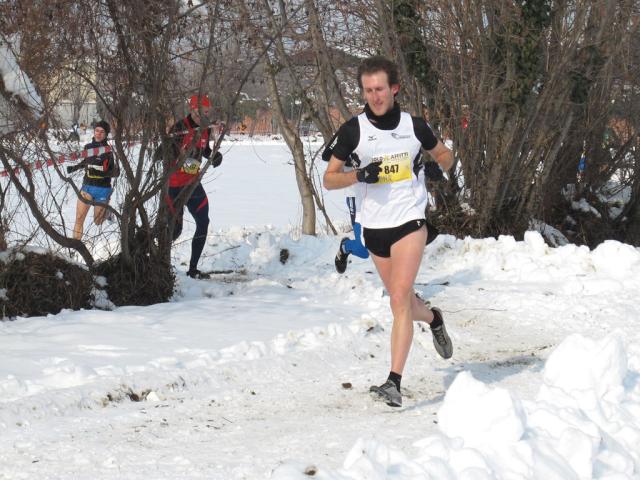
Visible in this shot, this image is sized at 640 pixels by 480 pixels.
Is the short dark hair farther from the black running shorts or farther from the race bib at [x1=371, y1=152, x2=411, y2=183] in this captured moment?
the black running shorts

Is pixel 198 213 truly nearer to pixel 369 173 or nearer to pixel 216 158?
pixel 216 158

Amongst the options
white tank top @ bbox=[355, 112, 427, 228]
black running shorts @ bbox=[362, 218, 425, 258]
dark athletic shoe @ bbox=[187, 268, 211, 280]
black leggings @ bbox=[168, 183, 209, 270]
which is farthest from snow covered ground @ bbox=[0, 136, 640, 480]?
white tank top @ bbox=[355, 112, 427, 228]

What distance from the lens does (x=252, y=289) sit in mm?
8594

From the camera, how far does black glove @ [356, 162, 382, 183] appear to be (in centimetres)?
490

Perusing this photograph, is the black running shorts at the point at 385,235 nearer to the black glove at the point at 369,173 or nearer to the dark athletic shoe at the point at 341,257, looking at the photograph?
the black glove at the point at 369,173

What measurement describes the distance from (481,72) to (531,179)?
1.83 meters

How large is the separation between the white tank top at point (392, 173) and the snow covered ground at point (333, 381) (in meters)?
0.99

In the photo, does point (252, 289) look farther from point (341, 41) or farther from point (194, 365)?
point (341, 41)

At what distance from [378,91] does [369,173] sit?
470 mm

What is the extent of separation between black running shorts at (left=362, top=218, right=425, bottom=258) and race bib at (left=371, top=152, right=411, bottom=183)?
0.88ft

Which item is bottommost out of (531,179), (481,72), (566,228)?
(566,228)

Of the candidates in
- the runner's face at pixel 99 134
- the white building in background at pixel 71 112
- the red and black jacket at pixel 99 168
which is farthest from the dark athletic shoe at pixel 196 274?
the white building in background at pixel 71 112

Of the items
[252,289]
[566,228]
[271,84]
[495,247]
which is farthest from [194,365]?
[566,228]

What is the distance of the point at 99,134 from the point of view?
7.29 m
